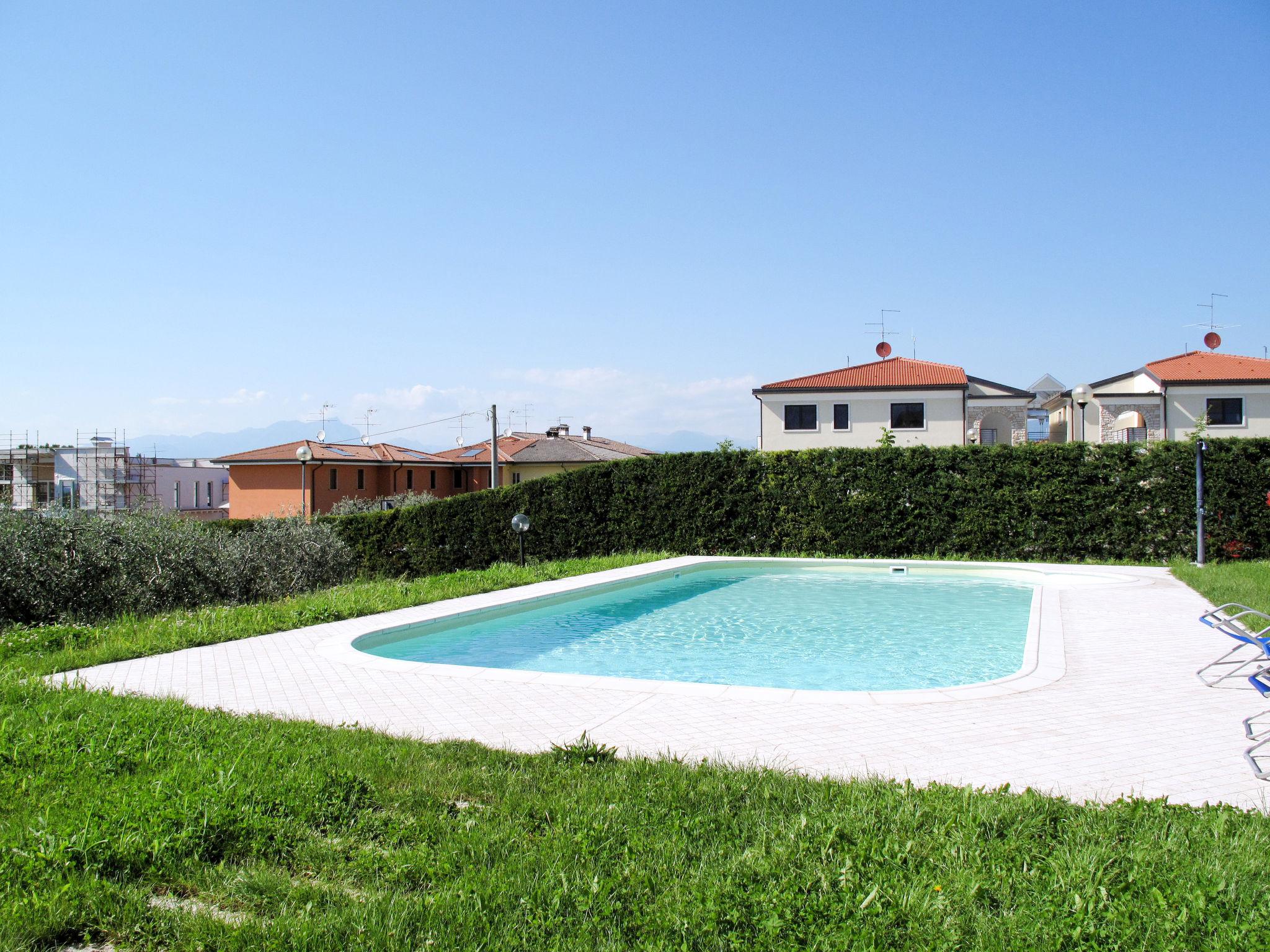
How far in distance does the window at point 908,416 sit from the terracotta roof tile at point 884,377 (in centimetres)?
85

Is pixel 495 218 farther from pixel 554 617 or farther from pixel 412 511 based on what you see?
pixel 554 617

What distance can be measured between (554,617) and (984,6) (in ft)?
34.2

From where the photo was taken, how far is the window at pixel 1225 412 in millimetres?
31844

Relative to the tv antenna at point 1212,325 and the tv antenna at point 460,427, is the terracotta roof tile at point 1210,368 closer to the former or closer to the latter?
the tv antenna at point 1212,325

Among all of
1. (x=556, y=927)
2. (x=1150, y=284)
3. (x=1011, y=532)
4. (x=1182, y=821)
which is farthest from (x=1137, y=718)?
(x=1150, y=284)

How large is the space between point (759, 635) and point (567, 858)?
25.1ft

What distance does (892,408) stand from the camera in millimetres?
34094

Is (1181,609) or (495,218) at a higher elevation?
(495,218)

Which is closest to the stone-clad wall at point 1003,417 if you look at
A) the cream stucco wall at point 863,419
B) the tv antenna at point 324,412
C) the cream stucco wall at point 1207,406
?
the cream stucco wall at point 863,419

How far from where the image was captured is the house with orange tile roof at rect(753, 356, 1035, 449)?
110ft

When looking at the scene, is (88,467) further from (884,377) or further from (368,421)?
(884,377)

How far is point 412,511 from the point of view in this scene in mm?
19469

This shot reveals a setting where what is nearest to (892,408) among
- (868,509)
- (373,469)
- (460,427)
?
(868,509)

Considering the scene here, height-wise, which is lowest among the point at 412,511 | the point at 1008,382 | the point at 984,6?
the point at 412,511
